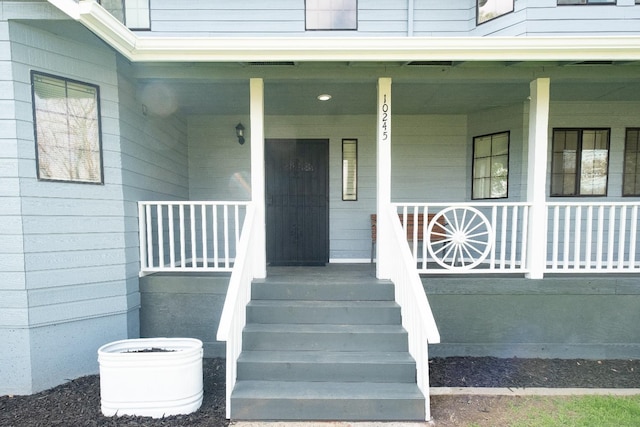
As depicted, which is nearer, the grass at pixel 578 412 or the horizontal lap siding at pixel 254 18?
the grass at pixel 578 412

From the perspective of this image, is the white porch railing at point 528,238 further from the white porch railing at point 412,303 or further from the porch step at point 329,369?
the porch step at point 329,369

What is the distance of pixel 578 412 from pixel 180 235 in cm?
422

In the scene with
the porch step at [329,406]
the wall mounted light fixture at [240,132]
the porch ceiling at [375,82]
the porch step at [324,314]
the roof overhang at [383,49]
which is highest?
the roof overhang at [383,49]

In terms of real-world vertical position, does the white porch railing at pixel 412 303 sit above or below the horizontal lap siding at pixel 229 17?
below

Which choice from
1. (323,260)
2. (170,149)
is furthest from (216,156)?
(323,260)

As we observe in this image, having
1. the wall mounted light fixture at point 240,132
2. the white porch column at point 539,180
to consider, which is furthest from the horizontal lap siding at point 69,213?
the white porch column at point 539,180

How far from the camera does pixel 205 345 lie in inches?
140

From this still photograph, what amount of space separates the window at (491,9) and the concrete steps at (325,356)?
3756mm

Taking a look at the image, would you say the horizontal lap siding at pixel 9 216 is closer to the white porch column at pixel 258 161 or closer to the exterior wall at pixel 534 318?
the white porch column at pixel 258 161

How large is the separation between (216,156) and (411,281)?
3683 mm

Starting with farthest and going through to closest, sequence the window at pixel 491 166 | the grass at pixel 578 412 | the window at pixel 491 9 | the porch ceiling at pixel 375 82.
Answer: the window at pixel 491 166 < the window at pixel 491 9 < the porch ceiling at pixel 375 82 < the grass at pixel 578 412

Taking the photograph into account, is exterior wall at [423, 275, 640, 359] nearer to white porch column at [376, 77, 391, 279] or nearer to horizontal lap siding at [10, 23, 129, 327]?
white porch column at [376, 77, 391, 279]

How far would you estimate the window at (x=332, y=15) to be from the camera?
4492 millimetres

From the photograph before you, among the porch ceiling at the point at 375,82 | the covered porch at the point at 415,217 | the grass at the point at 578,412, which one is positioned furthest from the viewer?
the porch ceiling at the point at 375,82
